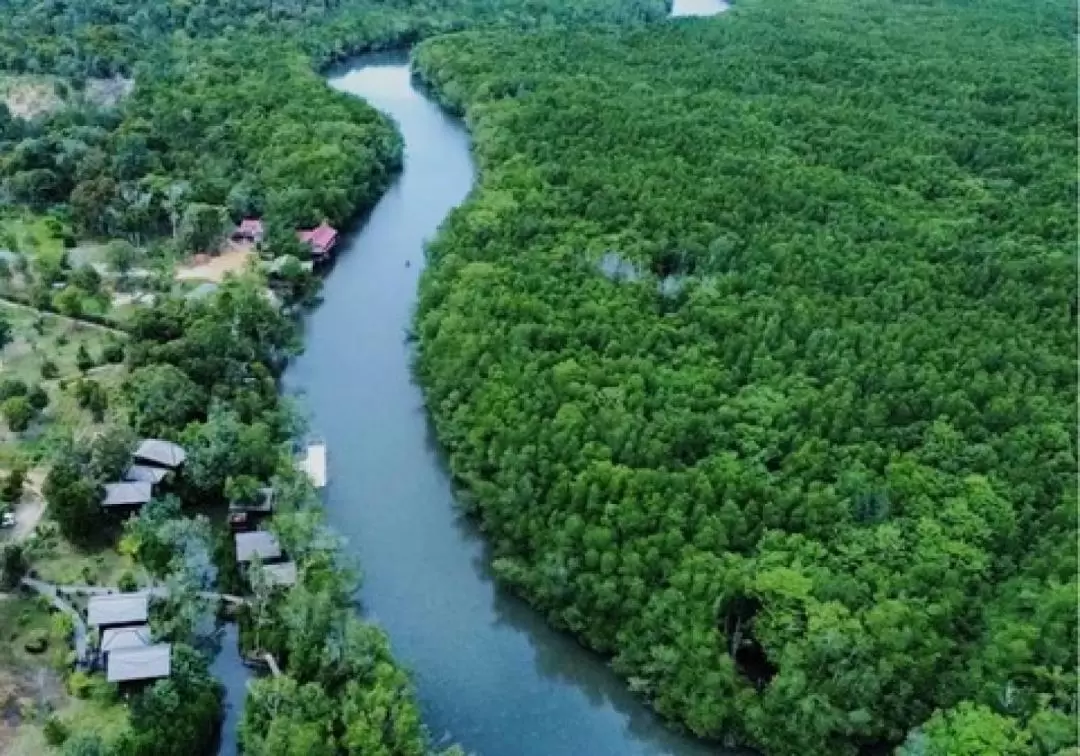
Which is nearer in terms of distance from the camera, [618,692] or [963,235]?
[618,692]

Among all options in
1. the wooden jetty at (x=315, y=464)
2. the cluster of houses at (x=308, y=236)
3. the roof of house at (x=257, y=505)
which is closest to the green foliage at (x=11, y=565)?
the roof of house at (x=257, y=505)

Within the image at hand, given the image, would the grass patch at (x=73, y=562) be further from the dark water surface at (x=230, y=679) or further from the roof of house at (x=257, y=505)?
the dark water surface at (x=230, y=679)

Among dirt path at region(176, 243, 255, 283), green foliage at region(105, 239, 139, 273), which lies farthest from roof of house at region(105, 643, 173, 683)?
green foliage at region(105, 239, 139, 273)

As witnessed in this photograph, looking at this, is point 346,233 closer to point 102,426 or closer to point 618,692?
point 102,426

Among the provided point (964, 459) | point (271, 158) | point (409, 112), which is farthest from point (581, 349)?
point (409, 112)

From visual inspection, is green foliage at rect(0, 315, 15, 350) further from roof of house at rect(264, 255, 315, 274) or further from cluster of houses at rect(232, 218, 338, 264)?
cluster of houses at rect(232, 218, 338, 264)

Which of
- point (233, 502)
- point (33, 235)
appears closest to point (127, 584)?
point (233, 502)
